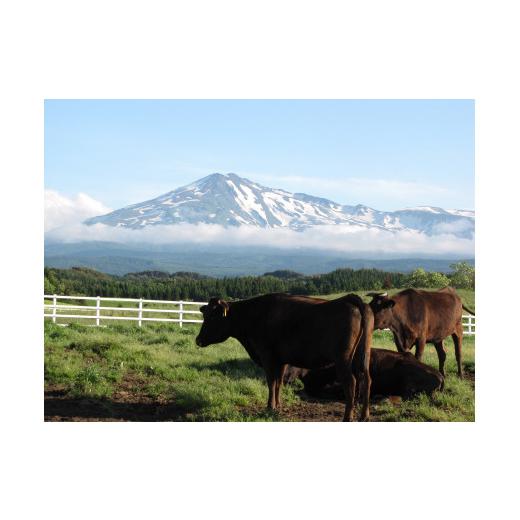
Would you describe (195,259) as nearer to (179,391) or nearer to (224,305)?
(179,391)

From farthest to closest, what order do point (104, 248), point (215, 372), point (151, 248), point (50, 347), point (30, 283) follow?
point (104, 248) → point (151, 248) → point (50, 347) → point (215, 372) → point (30, 283)

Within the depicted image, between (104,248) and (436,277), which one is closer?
(436,277)

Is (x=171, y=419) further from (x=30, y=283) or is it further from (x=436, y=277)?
(x=436, y=277)

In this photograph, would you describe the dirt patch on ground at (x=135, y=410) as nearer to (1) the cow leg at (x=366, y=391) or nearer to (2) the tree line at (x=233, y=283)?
(1) the cow leg at (x=366, y=391)

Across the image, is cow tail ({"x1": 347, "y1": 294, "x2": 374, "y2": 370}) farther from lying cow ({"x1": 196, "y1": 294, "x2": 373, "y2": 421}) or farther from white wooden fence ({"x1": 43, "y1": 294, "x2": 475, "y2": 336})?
white wooden fence ({"x1": 43, "y1": 294, "x2": 475, "y2": 336})

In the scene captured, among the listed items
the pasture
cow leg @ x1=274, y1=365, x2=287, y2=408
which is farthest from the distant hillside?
cow leg @ x1=274, y1=365, x2=287, y2=408

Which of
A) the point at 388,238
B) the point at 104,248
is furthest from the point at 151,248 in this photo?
the point at 388,238

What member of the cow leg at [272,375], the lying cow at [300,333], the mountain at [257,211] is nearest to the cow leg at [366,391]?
the lying cow at [300,333]

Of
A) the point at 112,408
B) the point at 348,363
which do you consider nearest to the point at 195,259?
the point at 112,408
